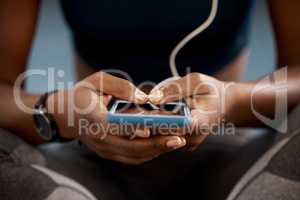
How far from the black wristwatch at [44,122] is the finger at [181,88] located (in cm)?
15

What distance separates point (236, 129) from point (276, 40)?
0.16 m

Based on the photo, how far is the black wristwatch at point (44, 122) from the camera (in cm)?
62

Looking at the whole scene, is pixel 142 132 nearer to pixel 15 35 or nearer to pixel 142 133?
pixel 142 133

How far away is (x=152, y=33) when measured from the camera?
28.8 inches

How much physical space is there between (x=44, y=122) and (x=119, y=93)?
4.7 inches

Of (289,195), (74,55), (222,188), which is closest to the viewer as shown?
(289,195)

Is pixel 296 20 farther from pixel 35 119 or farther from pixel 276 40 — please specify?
pixel 35 119

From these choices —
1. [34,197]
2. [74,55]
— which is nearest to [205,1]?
[74,55]

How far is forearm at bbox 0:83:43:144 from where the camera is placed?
63 cm

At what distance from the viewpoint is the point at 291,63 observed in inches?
27.7

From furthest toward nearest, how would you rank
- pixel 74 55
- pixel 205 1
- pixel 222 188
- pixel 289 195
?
pixel 74 55
pixel 205 1
pixel 222 188
pixel 289 195

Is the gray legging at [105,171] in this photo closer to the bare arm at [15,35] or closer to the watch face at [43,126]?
the watch face at [43,126]

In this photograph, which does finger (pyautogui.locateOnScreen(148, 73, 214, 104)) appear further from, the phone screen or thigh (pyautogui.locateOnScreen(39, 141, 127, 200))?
thigh (pyautogui.locateOnScreen(39, 141, 127, 200))

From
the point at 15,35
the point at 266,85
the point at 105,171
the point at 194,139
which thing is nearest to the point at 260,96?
the point at 266,85
